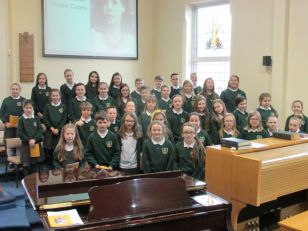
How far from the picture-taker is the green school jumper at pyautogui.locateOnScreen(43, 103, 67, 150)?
5.15 m

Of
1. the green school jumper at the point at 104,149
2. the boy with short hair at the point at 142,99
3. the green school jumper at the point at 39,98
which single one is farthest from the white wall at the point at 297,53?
the green school jumper at the point at 39,98

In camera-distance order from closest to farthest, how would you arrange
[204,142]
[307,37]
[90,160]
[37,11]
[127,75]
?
[90,160] → [204,142] → [307,37] → [37,11] → [127,75]

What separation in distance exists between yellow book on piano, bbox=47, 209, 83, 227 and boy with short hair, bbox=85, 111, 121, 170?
1897 millimetres

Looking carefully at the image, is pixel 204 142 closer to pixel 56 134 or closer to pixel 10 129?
pixel 56 134

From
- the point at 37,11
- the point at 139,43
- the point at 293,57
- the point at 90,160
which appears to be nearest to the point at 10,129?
the point at 90,160

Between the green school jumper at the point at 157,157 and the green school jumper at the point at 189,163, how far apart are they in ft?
0.27

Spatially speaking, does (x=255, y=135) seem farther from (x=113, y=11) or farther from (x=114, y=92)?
(x=113, y=11)

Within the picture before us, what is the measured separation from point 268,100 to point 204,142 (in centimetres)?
176

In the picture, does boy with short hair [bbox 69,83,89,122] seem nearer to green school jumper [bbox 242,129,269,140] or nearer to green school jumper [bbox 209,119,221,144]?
green school jumper [bbox 209,119,221,144]

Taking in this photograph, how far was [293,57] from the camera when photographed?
6.33m

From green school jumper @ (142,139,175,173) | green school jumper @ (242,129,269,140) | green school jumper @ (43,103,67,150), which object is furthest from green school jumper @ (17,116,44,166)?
green school jumper @ (242,129,269,140)

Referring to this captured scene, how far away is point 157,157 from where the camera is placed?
3762 mm

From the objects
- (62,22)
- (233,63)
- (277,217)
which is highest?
(62,22)

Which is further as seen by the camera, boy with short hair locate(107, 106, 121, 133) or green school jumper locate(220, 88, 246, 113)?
green school jumper locate(220, 88, 246, 113)
